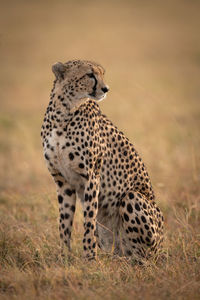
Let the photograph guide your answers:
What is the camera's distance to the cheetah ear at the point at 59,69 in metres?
3.41

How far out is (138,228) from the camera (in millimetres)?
3365

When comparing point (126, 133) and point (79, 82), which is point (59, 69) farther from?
point (126, 133)

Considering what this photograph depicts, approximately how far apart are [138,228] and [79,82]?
1121mm

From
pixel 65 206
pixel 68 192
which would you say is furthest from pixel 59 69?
pixel 65 206

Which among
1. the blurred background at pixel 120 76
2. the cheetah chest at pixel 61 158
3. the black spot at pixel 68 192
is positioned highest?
the blurred background at pixel 120 76

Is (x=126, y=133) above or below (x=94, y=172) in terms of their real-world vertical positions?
above

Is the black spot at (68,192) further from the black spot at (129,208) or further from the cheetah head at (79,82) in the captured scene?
the cheetah head at (79,82)

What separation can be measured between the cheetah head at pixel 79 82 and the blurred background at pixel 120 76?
0.91m

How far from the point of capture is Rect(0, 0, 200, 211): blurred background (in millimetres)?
6109

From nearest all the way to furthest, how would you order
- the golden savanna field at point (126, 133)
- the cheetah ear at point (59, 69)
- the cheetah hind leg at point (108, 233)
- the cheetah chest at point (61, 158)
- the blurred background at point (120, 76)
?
the golden savanna field at point (126, 133), the cheetah chest at point (61, 158), the cheetah ear at point (59, 69), the cheetah hind leg at point (108, 233), the blurred background at point (120, 76)

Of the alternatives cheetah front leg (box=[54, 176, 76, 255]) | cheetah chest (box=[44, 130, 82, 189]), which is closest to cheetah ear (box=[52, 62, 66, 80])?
cheetah chest (box=[44, 130, 82, 189])

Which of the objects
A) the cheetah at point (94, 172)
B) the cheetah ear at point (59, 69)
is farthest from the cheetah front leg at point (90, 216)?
the cheetah ear at point (59, 69)

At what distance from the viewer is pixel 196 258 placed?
3182mm

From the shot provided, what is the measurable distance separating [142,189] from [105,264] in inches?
27.2
